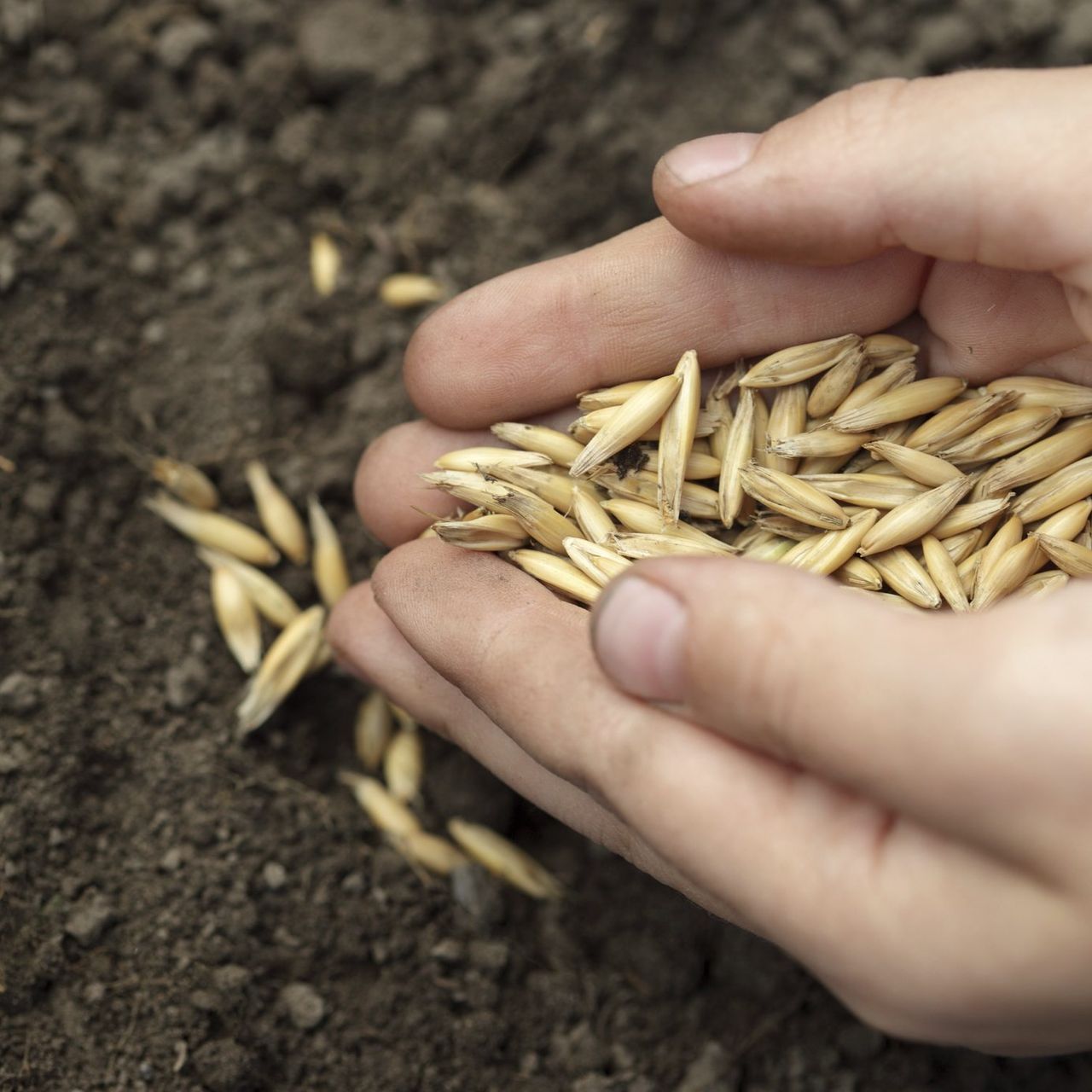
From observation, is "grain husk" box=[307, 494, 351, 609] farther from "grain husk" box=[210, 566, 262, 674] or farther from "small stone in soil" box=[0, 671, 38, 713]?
"small stone in soil" box=[0, 671, 38, 713]

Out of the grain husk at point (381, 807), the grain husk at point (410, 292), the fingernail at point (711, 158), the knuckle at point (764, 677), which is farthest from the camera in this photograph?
the grain husk at point (410, 292)

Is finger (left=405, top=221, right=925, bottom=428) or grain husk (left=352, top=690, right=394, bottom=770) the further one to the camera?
grain husk (left=352, top=690, right=394, bottom=770)

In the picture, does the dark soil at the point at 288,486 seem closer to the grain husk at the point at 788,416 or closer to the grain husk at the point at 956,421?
the grain husk at the point at 788,416

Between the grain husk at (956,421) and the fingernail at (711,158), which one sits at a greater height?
the fingernail at (711,158)

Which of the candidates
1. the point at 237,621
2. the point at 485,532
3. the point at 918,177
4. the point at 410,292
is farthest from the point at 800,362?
the point at 237,621

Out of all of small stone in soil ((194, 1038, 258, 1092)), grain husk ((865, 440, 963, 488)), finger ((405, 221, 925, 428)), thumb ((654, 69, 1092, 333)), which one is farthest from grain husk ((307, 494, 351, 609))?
grain husk ((865, 440, 963, 488))

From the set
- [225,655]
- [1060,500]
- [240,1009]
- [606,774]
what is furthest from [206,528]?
[1060,500]

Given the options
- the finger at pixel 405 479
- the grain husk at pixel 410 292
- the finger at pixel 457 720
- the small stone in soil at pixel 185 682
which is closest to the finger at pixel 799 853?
the finger at pixel 457 720
